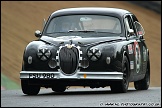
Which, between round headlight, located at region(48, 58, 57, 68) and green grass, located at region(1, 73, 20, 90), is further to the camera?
green grass, located at region(1, 73, 20, 90)

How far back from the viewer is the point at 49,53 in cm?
1323

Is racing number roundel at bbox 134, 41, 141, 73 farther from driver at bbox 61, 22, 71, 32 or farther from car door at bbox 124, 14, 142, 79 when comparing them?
driver at bbox 61, 22, 71, 32

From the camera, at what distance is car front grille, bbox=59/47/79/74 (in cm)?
1311

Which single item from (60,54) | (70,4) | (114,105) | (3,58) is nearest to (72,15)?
(60,54)

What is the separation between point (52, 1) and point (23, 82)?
1165 inches

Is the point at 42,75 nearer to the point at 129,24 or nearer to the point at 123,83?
the point at 123,83

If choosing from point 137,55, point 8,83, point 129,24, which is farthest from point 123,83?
point 8,83

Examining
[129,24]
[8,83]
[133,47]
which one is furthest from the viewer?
[8,83]

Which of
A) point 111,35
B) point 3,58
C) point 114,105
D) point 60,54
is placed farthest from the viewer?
point 3,58

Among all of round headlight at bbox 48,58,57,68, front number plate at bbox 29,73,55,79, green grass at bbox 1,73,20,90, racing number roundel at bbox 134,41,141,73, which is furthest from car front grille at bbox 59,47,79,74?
Result: green grass at bbox 1,73,20,90

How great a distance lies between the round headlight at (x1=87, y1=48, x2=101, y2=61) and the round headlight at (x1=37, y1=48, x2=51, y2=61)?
2.28 feet

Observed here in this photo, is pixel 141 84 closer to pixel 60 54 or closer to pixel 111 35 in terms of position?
pixel 111 35

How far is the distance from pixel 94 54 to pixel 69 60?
0.44m

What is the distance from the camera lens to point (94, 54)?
13133 mm
